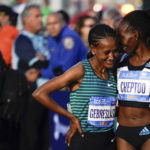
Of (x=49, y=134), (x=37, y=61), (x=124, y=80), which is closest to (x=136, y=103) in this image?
(x=124, y=80)

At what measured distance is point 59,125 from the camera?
7.18 m

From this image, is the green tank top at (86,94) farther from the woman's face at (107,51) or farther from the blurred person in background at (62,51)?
the blurred person in background at (62,51)

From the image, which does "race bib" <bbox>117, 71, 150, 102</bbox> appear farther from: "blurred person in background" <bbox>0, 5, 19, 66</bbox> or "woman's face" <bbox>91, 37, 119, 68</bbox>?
"blurred person in background" <bbox>0, 5, 19, 66</bbox>

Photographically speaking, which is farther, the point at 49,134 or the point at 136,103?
the point at 49,134

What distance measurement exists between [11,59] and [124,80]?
11.6 ft

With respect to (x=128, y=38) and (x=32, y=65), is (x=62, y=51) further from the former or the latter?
(x=128, y=38)

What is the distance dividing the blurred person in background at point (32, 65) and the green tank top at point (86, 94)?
292 cm

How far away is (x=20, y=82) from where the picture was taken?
22.2 ft

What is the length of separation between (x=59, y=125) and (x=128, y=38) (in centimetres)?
269

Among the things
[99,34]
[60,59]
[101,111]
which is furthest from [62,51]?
[101,111]

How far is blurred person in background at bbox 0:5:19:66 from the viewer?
7797 mm

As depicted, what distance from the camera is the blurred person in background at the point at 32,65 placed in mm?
7537

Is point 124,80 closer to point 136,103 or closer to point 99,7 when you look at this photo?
point 136,103

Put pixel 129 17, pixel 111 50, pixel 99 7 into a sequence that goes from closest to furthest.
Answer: pixel 111 50 < pixel 129 17 < pixel 99 7
